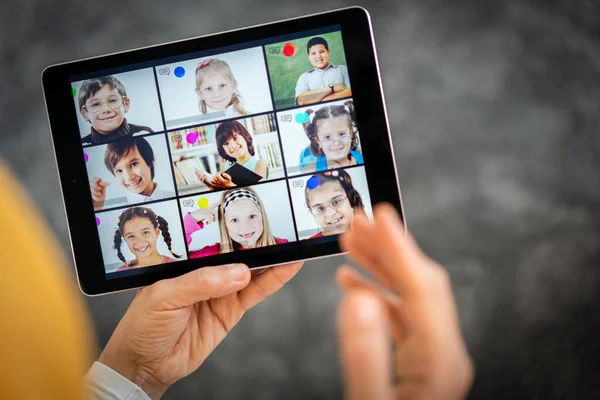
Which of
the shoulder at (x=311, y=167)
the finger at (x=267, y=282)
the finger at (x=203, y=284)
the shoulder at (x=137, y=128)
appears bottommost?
the finger at (x=267, y=282)

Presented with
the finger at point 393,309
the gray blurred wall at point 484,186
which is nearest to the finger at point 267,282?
the finger at point 393,309

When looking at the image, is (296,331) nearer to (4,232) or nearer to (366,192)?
(366,192)

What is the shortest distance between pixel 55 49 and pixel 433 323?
1.39 m

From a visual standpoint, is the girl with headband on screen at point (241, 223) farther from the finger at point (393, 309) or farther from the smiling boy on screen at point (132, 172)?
the finger at point (393, 309)

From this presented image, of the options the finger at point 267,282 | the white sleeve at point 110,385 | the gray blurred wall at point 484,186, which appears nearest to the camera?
the white sleeve at point 110,385

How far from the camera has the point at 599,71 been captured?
52.8 inches

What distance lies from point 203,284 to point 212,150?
16cm

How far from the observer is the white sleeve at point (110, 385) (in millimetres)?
679

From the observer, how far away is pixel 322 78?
0.70 metres

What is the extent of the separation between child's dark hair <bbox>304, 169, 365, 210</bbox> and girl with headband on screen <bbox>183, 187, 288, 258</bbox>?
60 mm

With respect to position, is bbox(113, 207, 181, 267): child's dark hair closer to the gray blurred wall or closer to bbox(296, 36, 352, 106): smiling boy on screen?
bbox(296, 36, 352, 106): smiling boy on screen

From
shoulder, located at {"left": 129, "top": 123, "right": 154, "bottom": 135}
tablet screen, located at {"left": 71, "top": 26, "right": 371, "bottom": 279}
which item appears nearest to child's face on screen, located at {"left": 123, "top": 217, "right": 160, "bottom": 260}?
tablet screen, located at {"left": 71, "top": 26, "right": 371, "bottom": 279}

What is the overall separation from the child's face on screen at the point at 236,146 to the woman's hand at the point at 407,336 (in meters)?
0.45

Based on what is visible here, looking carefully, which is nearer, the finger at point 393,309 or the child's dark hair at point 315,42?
the finger at point 393,309
